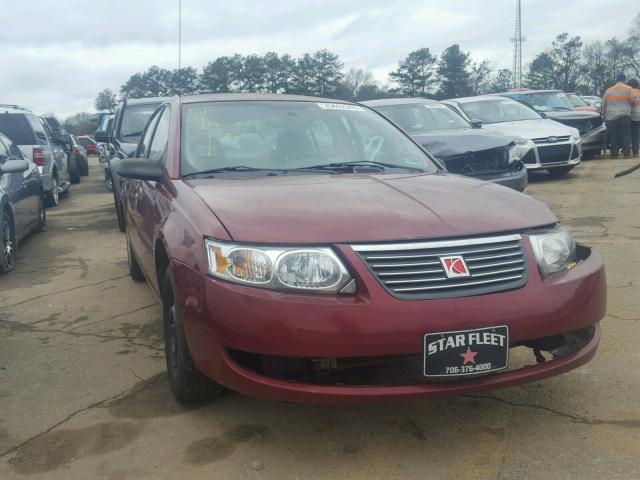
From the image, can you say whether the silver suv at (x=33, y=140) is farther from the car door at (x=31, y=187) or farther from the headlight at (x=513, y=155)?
the headlight at (x=513, y=155)

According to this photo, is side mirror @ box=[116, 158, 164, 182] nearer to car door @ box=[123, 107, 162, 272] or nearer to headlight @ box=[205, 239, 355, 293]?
car door @ box=[123, 107, 162, 272]

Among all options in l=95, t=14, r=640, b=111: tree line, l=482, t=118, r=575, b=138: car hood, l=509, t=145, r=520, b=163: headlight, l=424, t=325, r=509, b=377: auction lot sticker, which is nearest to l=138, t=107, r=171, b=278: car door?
l=424, t=325, r=509, b=377: auction lot sticker

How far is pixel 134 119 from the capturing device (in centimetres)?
995

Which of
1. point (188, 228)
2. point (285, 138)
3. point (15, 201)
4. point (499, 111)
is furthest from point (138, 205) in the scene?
point (499, 111)

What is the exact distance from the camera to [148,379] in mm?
3562

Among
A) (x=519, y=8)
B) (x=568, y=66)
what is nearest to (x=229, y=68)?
(x=519, y=8)

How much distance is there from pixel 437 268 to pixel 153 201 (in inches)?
73.4

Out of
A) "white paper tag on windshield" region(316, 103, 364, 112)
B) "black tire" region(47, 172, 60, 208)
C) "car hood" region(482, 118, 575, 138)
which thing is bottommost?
"black tire" region(47, 172, 60, 208)

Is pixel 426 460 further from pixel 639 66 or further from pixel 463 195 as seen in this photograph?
pixel 639 66

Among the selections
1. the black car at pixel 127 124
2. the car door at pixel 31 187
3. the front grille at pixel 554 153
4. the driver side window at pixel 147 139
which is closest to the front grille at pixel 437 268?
the driver side window at pixel 147 139

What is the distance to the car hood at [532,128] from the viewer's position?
11053 millimetres

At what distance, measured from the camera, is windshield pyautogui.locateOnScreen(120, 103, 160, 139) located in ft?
31.7

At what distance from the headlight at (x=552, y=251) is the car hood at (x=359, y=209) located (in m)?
0.06

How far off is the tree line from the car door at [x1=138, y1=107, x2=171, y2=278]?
171 ft
